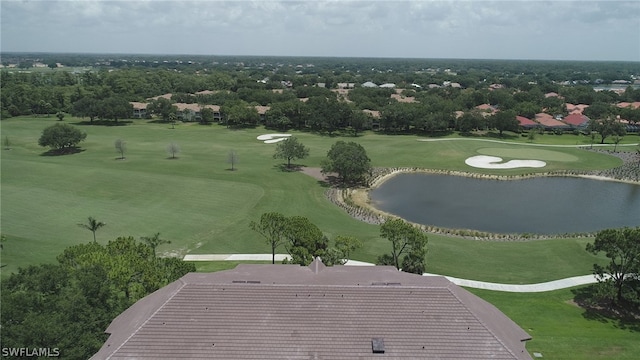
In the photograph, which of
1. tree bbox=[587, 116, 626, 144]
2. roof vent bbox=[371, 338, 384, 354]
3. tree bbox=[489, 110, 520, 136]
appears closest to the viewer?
roof vent bbox=[371, 338, 384, 354]

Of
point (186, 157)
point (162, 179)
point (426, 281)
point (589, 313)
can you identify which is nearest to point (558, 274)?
point (589, 313)

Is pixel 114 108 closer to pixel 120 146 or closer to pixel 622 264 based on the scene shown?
pixel 120 146

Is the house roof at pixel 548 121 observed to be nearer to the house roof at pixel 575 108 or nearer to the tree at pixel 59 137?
the house roof at pixel 575 108

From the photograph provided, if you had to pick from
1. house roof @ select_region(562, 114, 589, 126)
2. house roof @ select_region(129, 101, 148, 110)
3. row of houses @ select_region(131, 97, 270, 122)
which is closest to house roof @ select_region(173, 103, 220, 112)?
row of houses @ select_region(131, 97, 270, 122)

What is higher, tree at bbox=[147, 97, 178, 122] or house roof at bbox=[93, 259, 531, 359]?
tree at bbox=[147, 97, 178, 122]

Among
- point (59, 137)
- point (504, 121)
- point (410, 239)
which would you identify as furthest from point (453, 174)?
point (59, 137)

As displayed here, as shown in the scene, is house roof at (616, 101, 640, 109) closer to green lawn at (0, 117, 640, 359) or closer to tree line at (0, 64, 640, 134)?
tree line at (0, 64, 640, 134)

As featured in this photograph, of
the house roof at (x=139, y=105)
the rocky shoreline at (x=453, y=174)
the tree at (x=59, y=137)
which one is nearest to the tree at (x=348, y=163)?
the rocky shoreline at (x=453, y=174)
